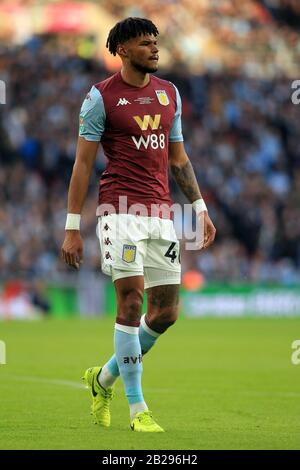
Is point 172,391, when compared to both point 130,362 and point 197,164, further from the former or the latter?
point 197,164

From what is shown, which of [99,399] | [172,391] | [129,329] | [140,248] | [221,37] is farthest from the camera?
[221,37]

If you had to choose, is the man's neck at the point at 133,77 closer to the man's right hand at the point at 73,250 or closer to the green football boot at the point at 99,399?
the man's right hand at the point at 73,250

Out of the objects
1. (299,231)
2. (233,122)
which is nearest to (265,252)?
(299,231)

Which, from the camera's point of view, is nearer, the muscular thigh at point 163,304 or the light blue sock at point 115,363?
the muscular thigh at point 163,304

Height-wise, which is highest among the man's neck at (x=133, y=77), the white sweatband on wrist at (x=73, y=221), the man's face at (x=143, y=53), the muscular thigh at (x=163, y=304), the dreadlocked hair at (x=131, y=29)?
the dreadlocked hair at (x=131, y=29)

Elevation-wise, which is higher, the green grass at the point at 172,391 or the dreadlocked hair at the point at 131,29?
the dreadlocked hair at the point at 131,29

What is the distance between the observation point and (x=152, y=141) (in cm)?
787

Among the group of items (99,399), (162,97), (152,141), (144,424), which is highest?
(162,97)

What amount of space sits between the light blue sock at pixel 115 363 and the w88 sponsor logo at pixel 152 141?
46.9 inches

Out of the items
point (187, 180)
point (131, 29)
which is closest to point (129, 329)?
point (187, 180)

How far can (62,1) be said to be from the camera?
33500 millimetres

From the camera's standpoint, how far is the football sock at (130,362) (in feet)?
24.9

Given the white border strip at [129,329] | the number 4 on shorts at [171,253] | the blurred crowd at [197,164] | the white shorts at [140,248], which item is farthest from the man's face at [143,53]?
the blurred crowd at [197,164]

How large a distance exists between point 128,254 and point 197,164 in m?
19.9
